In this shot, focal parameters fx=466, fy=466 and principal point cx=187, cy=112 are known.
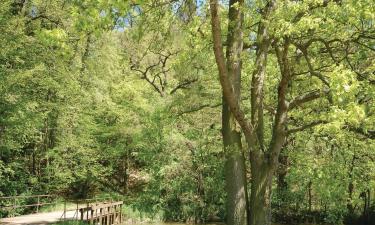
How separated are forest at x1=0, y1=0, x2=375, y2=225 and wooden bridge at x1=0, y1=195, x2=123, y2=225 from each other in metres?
0.78

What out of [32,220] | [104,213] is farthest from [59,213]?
[32,220]

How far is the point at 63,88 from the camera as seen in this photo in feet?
71.9

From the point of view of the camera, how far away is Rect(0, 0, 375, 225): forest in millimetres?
7879

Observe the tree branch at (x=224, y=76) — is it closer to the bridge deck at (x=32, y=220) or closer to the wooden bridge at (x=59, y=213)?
the bridge deck at (x=32, y=220)

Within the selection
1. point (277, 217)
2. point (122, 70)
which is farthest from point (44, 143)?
point (277, 217)

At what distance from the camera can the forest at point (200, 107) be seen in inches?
310

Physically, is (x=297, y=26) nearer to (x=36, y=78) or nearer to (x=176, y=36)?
(x=176, y=36)

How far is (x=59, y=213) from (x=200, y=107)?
37.5 ft

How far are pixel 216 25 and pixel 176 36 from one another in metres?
2.45

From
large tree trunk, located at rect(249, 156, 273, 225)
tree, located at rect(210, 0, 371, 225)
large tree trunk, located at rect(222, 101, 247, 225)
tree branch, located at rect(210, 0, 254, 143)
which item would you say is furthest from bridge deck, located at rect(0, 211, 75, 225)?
tree branch, located at rect(210, 0, 254, 143)

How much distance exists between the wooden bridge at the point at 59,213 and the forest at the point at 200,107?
78 cm

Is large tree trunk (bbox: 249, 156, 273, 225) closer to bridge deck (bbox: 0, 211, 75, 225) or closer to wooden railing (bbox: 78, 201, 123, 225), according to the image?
bridge deck (bbox: 0, 211, 75, 225)

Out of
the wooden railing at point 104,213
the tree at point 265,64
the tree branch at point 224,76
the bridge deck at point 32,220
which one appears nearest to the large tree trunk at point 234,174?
the tree at point 265,64

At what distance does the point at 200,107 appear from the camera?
10711 millimetres
